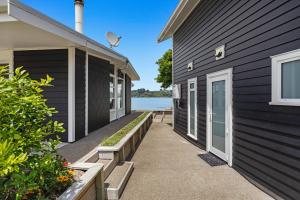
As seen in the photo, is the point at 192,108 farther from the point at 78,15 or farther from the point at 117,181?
the point at 78,15

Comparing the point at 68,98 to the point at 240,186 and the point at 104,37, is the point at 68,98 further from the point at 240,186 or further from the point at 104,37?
the point at 104,37

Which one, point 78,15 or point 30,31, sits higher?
point 78,15

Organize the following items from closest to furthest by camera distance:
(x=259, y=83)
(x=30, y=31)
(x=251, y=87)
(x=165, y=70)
Answer: (x=259, y=83) < (x=251, y=87) < (x=30, y=31) < (x=165, y=70)

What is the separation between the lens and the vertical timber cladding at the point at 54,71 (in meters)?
5.84

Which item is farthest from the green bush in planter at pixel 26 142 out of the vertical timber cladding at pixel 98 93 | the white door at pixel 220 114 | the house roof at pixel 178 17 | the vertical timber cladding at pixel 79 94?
the house roof at pixel 178 17

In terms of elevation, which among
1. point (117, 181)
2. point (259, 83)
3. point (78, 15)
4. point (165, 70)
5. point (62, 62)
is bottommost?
point (117, 181)

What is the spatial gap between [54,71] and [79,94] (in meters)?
0.89

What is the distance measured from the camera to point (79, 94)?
20.4ft

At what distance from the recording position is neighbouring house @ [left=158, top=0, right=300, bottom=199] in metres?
2.95

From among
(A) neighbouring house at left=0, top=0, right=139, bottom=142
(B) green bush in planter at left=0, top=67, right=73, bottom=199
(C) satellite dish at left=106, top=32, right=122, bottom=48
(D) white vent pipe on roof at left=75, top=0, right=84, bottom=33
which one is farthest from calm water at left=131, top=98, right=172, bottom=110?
(B) green bush in planter at left=0, top=67, right=73, bottom=199

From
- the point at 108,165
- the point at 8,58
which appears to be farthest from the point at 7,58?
the point at 108,165

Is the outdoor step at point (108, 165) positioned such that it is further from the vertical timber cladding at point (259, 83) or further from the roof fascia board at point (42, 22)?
the roof fascia board at point (42, 22)

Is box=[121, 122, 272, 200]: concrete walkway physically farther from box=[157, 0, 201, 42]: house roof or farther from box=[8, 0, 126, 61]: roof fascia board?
box=[157, 0, 201, 42]: house roof

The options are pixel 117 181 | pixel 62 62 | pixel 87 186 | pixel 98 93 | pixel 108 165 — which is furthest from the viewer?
pixel 98 93
